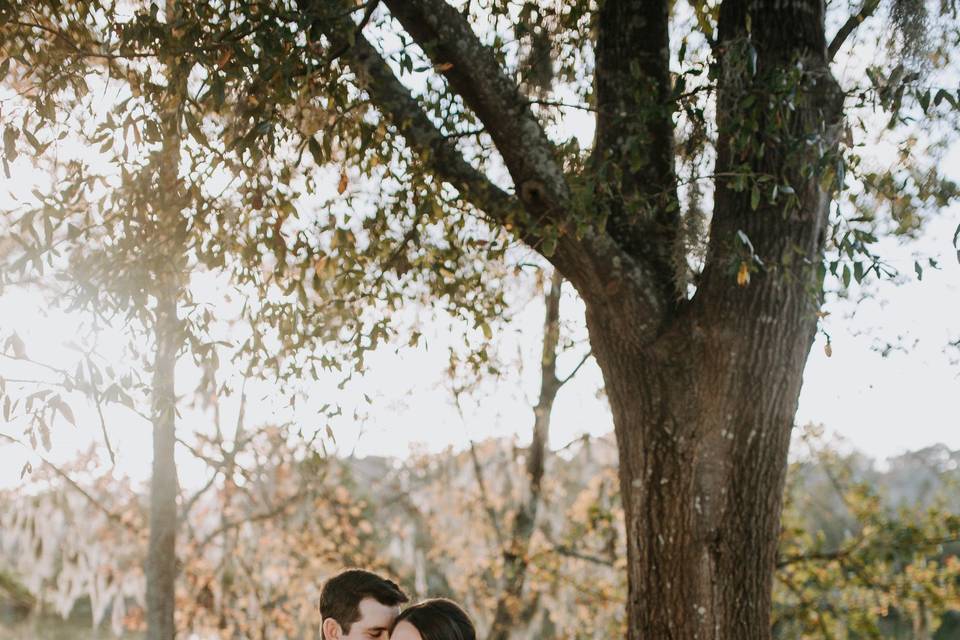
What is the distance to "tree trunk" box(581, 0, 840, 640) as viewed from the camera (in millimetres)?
4348

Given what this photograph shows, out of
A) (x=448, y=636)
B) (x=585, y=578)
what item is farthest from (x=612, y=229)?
(x=585, y=578)

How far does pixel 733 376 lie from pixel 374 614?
1815mm

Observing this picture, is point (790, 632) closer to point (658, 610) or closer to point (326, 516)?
point (658, 610)

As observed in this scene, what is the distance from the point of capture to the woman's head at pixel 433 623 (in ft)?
12.2

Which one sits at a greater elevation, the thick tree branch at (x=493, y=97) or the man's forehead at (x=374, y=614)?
the thick tree branch at (x=493, y=97)

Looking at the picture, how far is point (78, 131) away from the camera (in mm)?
4812

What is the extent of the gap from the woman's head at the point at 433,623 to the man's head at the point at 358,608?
26cm

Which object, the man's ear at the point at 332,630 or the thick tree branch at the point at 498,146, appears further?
the thick tree branch at the point at 498,146

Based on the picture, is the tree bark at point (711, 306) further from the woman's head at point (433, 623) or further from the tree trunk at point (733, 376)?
the woman's head at point (433, 623)

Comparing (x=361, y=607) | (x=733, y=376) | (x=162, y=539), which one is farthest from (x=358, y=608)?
(x=162, y=539)

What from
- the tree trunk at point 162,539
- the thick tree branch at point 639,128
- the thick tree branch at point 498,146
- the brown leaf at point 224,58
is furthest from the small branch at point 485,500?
the brown leaf at point 224,58

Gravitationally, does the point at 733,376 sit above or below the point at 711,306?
below

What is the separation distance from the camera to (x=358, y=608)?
13.5ft

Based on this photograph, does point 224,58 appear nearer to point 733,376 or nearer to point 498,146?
point 498,146
